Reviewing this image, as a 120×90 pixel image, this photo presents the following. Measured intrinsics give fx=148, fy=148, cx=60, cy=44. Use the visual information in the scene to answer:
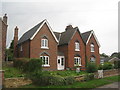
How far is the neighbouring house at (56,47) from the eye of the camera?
87.1ft

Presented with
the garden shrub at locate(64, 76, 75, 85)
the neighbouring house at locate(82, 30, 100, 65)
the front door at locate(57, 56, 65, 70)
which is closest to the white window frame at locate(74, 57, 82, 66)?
the neighbouring house at locate(82, 30, 100, 65)

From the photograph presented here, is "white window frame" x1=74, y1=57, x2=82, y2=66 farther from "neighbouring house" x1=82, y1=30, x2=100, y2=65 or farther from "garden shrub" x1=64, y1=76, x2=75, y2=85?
"garden shrub" x1=64, y1=76, x2=75, y2=85

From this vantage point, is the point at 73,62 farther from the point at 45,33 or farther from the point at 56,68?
the point at 45,33

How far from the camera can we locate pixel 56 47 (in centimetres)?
2886

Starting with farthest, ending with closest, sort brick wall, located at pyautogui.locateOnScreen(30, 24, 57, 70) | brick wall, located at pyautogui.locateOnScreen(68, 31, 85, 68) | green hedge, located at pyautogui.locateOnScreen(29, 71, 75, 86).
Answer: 1. brick wall, located at pyautogui.locateOnScreen(68, 31, 85, 68)
2. brick wall, located at pyautogui.locateOnScreen(30, 24, 57, 70)
3. green hedge, located at pyautogui.locateOnScreen(29, 71, 75, 86)

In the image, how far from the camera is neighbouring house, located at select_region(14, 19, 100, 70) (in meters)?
26.5

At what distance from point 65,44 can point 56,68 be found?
572 centimetres

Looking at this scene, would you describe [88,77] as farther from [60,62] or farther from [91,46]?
[91,46]

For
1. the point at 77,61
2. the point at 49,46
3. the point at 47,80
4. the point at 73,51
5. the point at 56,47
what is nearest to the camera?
the point at 47,80

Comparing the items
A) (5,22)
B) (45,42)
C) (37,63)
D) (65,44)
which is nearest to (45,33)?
(45,42)

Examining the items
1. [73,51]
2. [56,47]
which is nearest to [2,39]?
[56,47]

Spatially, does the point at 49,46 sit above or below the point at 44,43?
below

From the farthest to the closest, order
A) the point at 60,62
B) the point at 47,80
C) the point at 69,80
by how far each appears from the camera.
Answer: the point at 60,62
the point at 69,80
the point at 47,80

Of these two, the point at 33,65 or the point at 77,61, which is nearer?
the point at 33,65
